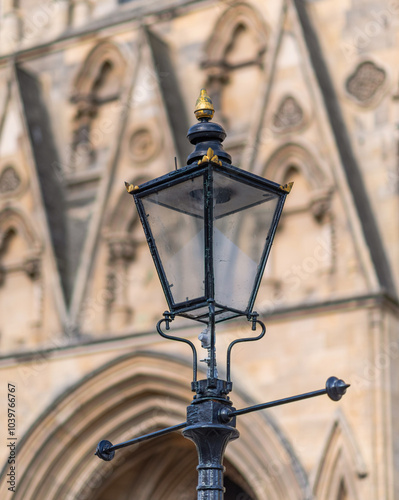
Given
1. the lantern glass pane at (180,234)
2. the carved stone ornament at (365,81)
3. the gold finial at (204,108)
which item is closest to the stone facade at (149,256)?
the carved stone ornament at (365,81)

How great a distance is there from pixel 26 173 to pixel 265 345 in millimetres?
3899

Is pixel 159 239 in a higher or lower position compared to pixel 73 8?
lower

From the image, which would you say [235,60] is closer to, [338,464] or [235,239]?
[338,464]

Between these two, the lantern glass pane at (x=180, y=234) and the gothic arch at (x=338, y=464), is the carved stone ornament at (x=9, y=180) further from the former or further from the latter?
the lantern glass pane at (x=180, y=234)

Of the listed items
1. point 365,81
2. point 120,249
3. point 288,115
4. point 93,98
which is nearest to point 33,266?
point 120,249

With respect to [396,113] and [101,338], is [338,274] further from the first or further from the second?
[101,338]

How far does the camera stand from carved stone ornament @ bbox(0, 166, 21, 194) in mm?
13211

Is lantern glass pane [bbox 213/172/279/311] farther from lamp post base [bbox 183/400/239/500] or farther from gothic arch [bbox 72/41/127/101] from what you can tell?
gothic arch [bbox 72/41/127/101]

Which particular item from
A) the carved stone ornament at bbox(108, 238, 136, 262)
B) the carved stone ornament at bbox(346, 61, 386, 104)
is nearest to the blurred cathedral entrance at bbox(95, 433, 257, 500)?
the carved stone ornament at bbox(108, 238, 136, 262)

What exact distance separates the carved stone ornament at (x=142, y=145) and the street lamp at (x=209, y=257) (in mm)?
7845

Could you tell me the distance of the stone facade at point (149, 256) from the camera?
10.4m

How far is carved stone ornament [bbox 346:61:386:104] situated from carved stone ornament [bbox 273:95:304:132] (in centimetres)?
59

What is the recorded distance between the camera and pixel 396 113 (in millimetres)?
11305

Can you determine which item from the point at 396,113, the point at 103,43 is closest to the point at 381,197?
the point at 396,113
